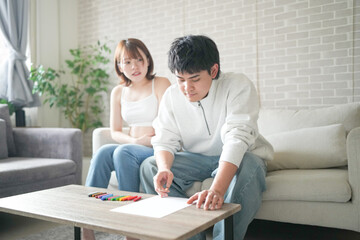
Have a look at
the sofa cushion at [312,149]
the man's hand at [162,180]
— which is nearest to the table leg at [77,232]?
the man's hand at [162,180]

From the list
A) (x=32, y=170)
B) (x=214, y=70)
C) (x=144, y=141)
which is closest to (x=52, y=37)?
(x=32, y=170)

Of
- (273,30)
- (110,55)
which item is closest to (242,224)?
(273,30)

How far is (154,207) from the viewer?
125cm

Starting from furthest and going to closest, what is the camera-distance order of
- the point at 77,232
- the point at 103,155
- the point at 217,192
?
1. the point at 103,155
2. the point at 77,232
3. the point at 217,192

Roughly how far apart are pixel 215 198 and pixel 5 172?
1.65 meters

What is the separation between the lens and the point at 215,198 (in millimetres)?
1229

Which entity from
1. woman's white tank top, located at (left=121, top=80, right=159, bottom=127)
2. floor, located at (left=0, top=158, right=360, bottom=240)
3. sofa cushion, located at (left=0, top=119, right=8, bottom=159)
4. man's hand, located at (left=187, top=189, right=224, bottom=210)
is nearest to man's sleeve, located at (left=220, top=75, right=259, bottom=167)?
man's hand, located at (left=187, top=189, right=224, bottom=210)

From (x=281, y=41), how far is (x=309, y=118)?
3.32ft

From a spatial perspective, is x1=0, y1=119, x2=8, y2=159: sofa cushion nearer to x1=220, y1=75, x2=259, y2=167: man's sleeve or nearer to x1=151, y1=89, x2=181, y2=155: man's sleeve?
x1=151, y1=89, x2=181, y2=155: man's sleeve

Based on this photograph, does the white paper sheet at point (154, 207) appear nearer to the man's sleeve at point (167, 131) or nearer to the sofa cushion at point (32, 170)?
the man's sleeve at point (167, 131)

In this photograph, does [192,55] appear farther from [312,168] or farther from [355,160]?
[312,168]

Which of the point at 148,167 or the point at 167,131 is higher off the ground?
the point at 167,131

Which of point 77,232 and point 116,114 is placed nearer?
point 77,232

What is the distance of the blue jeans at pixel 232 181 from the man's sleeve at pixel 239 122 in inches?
4.3
